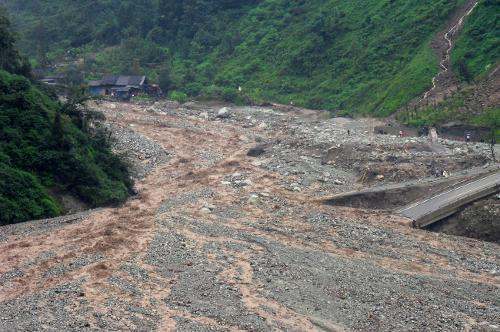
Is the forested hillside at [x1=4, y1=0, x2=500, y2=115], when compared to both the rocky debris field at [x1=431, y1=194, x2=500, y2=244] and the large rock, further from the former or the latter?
the rocky debris field at [x1=431, y1=194, x2=500, y2=244]

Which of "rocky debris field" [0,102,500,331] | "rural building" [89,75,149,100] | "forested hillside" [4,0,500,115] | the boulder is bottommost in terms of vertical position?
"rocky debris field" [0,102,500,331]

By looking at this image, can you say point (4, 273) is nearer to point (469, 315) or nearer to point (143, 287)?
point (143, 287)

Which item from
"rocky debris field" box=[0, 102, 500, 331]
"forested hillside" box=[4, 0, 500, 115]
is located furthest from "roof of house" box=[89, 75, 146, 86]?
"rocky debris field" box=[0, 102, 500, 331]

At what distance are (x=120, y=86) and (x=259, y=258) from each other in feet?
190

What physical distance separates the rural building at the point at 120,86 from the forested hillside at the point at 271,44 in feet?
11.3

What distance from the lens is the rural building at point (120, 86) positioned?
7988cm

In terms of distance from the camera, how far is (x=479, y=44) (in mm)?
58375

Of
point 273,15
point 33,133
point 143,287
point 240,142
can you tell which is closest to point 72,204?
point 33,133

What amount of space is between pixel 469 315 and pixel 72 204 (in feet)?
76.7

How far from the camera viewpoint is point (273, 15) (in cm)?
9469

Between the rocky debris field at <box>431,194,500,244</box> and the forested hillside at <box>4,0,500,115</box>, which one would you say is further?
the forested hillside at <box>4,0,500,115</box>

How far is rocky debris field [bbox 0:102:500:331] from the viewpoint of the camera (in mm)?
21984

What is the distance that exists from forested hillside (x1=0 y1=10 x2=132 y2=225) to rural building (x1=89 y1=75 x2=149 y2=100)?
3890cm

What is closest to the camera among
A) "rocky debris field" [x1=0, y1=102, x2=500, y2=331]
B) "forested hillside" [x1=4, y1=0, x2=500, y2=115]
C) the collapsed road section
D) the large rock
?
"rocky debris field" [x1=0, y1=102, x2=500, y2=331]
